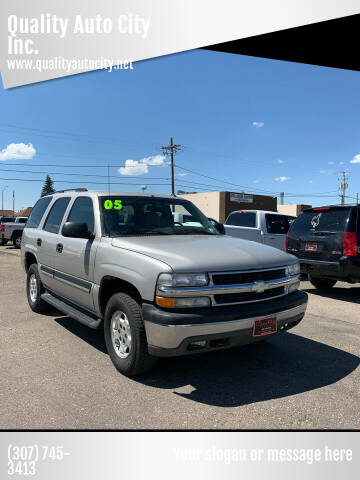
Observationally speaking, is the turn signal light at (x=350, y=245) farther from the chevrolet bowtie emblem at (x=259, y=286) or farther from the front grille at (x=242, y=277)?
the chevrolet bowtie emblem at (x=259, y=286)

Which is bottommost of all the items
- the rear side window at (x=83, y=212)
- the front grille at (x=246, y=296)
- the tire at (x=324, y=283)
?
the tire at (x=324, y=283)

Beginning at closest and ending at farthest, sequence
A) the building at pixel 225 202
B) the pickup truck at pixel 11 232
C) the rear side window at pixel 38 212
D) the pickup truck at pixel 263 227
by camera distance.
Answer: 1. the rear side window at pixel 38 212
2. the pickup truck at pixel 263 227
3. the pickup truck at pixel 11 232
4. the building at pixel 225 202

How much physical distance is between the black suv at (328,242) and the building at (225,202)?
33871 millimetres

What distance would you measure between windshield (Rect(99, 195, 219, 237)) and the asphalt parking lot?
4.65ft

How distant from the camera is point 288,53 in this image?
720 centimetres

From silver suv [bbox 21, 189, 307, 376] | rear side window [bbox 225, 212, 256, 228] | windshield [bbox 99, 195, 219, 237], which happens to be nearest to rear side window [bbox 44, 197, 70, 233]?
silver suv [bbox 21, 189, 307, 376]

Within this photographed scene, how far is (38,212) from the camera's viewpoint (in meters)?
6.00

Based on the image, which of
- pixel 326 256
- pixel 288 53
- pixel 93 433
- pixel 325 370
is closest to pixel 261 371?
pixel 325 370

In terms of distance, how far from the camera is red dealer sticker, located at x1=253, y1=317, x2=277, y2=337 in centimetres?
313

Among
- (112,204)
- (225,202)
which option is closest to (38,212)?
(112,204)

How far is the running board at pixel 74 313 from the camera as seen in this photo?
12.6 ft

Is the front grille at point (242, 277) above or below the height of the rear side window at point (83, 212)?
below

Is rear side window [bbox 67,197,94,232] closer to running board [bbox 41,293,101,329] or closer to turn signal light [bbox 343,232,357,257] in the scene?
running board [bbox 41,293,101,329]

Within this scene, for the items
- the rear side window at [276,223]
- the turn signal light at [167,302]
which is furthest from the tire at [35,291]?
the rear side window at [276,223]
